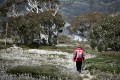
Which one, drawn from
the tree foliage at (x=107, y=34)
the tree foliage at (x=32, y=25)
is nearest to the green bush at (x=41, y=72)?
the tree foliage at (x=107, y=34)

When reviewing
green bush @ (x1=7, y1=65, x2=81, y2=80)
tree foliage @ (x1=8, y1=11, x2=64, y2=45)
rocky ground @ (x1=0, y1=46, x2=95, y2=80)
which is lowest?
rocky ground @ (x1=0, y1=46, x2=95, y2=80)

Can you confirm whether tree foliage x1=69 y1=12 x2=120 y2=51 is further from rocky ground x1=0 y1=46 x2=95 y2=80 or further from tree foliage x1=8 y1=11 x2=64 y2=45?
tree foliage x1=8 y1=11 x2=64 y2=45

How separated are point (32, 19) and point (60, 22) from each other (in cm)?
819

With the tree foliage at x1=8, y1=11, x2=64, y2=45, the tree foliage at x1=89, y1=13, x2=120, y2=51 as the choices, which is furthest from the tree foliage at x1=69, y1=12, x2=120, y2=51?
the tree foliage at x1=8, y1=11, x2=64, y2=45

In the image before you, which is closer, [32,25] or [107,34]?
[107,34]

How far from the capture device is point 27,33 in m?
88.3

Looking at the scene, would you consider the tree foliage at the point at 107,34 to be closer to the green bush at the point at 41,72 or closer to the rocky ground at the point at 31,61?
the rocky ground at the point at 31,61

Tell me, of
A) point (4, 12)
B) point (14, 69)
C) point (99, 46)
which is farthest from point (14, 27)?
point (14, 69)

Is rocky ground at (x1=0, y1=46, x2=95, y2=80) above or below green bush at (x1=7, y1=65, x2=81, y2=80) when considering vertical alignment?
below

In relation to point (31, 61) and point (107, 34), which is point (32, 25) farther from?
point (31, 61)

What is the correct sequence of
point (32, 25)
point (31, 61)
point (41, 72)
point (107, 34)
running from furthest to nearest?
point (32, 25) < point (107, 34) < point (31, 61) < point (41, 72)

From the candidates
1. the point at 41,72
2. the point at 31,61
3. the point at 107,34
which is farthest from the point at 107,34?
the point at 41,72

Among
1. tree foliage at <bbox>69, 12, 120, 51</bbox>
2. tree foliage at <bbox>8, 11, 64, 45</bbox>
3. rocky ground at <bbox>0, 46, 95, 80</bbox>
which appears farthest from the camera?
tree foliage at <bbox>8, 11, 64, 45</bbox>

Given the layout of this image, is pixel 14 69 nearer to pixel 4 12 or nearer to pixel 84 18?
pixel 4 12
